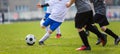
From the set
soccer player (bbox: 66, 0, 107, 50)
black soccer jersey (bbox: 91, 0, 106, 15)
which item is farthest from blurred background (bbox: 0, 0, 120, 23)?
soccer player (bbox: 66, 0, 107, 50)

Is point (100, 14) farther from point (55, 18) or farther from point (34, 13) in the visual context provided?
point (34, 13)

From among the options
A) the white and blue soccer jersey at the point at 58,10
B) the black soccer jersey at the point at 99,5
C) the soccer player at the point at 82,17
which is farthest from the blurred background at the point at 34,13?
the soccer player at the point at 82,17

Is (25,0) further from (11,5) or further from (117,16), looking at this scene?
(117,16)

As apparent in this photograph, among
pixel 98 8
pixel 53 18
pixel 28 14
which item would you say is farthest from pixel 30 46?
pixel 28 14

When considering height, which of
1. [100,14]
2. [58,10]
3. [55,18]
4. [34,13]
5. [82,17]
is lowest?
[34,13]

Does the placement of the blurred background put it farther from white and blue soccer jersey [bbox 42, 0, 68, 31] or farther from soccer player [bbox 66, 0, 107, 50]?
soccer player [bbox 66, 0, 107, 50]

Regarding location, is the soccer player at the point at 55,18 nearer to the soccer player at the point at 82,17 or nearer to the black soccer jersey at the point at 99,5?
the black soccer jersey at the point at 99,5

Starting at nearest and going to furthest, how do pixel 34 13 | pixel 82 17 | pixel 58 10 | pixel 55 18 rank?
pixel 82 17, pixel 55 18, pixel 58 10, pixel 34 13

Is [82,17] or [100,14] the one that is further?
[100,14]

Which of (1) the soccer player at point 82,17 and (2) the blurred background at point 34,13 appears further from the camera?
(2) the blurred background at point 34,13

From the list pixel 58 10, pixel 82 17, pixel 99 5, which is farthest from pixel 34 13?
pixel 82 17

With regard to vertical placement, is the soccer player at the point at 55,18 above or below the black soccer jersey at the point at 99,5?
below

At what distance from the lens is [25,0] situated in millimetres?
104625

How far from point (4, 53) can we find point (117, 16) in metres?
60.7
